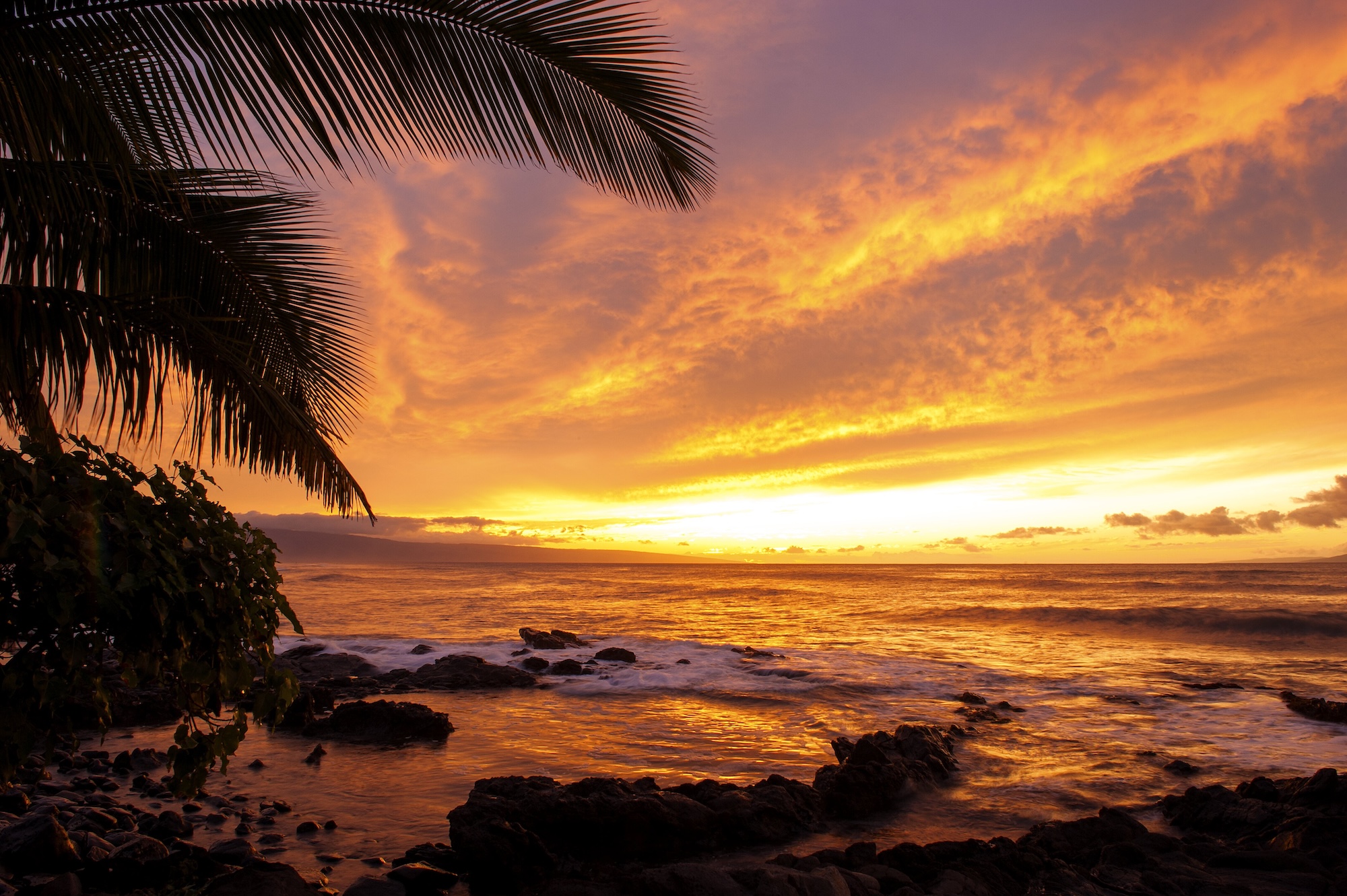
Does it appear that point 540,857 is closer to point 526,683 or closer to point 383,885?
point 383,885

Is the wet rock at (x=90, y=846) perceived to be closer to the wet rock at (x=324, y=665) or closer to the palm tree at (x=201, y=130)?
the palm tree at (x=201, y=130)

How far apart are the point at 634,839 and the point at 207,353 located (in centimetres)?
474

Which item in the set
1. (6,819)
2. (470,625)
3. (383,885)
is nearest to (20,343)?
(383,885)

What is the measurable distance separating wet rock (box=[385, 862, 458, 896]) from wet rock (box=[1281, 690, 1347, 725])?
13.2m

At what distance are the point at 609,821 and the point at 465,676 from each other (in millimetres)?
8553

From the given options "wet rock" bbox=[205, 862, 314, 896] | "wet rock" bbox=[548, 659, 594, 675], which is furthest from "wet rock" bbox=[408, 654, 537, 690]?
"wet rock" bbox=[205, 862, 314, 896]

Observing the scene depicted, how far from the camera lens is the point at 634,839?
5.92 meters

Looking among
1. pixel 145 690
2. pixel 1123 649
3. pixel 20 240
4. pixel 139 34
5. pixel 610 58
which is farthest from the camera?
pixel 1123 649

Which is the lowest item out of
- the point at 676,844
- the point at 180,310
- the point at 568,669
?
the point at 568,669

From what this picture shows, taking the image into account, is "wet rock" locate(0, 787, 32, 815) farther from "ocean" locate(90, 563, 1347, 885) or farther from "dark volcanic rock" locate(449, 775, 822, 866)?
"dark volcanic rock" locate(449, 775, 822, 866)

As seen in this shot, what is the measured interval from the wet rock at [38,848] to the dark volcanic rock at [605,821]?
2.49 m

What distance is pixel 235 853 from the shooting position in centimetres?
520

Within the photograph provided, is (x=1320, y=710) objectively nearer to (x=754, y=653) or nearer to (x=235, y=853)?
(x=754, y=653)

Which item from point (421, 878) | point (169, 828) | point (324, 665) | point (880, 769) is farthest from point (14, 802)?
point (324, 665)
